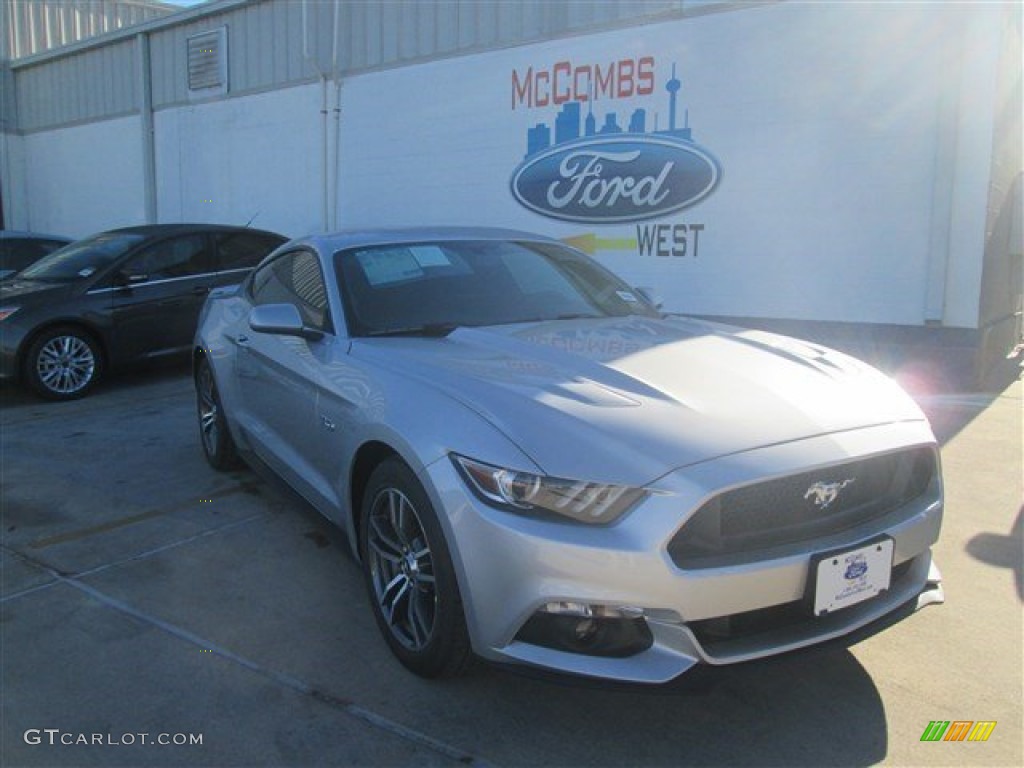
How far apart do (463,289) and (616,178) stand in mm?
5868

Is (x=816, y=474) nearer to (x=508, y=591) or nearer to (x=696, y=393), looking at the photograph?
(x=696, y=393)

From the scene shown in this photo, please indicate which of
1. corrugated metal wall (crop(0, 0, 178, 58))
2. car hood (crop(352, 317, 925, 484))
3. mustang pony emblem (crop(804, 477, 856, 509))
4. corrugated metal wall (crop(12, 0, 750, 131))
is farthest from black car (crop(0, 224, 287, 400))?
corrugated metal wall (crop(0, 0, 178, 58))

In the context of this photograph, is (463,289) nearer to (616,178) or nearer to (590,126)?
(616,178)

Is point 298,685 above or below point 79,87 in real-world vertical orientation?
below

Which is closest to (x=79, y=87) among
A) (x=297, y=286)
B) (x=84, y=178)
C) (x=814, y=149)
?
(x=84, y=178)

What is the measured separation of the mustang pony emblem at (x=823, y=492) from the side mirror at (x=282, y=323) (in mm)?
2081

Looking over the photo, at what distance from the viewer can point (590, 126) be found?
9289 millimetres

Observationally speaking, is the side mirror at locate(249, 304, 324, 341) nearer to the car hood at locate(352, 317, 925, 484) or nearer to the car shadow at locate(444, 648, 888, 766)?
the car hood at locate(352, 317, 925, 484)

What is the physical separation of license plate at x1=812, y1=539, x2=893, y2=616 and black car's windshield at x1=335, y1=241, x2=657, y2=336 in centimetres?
174

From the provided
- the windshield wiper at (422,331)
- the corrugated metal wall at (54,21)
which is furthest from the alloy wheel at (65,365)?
the corrugated metal wall at (54,21)

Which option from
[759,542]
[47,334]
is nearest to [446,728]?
[759,542]

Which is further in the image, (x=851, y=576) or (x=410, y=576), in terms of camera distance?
(x=410, y=576)

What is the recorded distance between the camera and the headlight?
7.44ft

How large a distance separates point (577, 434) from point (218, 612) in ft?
6.11
